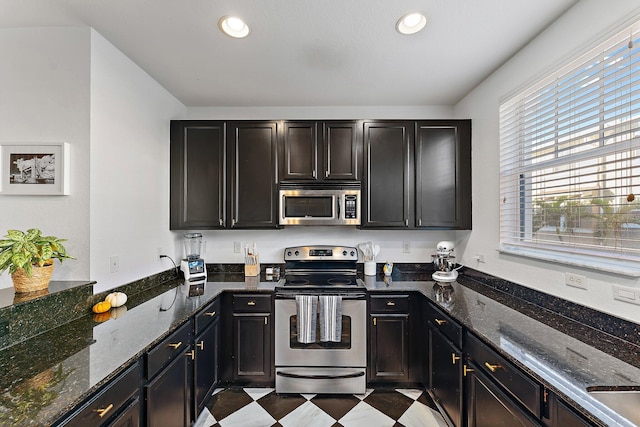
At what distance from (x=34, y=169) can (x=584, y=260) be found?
125 inches

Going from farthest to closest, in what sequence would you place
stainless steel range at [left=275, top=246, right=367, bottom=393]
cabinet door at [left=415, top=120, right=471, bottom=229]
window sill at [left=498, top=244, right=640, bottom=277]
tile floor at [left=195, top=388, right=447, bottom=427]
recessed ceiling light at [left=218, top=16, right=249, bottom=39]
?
cabinet door at [left=415, top=120, right=471, bottom=229] < stainless steel range at [left=275, top=246, right=367, bottom=393] < tile floor at [left=195, top=388, right=447, bottom=427] < recessed ceiling light at [left=218, top=16, right=249, bottom=39] < window sill at [left=498, top=244, right=640, bottom=277]

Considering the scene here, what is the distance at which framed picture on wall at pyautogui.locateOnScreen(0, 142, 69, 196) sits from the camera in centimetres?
171

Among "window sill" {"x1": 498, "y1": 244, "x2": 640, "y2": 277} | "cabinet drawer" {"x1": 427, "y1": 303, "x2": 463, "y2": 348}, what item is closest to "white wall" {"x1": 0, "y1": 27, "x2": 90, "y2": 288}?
"cabinet drawer" {"x1": 427, "y1": 303, "x2": 463, "y2": 348}

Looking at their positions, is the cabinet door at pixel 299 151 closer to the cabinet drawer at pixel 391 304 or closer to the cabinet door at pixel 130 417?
the cabinet drawer at pixel 391 304

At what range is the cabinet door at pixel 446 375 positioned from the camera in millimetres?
1764

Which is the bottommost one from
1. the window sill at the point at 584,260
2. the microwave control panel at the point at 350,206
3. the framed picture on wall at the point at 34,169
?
the window sill at the point at 584,260

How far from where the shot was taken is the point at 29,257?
4.73 feet

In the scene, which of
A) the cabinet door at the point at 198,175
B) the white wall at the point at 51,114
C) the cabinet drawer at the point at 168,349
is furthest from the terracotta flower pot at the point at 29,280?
the cabinet door at the point at 198,175

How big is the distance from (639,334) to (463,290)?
1.08 metres

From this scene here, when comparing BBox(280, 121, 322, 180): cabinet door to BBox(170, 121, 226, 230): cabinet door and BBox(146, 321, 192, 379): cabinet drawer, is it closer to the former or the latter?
BBox(170, 121, 226, 230): cabinet door

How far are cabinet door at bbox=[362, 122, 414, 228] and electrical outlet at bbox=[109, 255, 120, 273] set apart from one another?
198 cm

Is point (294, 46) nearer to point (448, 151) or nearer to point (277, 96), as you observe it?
point (277, 96)

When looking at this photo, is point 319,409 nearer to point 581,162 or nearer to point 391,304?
point 391,304

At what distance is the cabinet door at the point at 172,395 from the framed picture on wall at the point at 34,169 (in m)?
1.23
